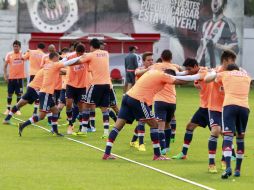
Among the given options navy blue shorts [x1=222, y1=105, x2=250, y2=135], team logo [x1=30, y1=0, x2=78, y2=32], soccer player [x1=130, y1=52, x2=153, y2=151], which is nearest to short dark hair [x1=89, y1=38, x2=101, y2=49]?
soccer player [x1=130, y1=52, x2=153, y2=151]

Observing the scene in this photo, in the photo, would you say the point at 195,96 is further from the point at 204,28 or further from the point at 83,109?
the point at 83,109

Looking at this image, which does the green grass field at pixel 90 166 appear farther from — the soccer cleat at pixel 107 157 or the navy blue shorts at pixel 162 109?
the navy blue shorts at pixel 162 109

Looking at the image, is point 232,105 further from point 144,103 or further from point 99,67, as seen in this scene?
point 99,67

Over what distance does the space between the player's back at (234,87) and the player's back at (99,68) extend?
668 cm

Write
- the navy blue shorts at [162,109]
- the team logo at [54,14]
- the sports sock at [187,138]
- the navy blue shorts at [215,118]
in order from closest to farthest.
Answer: the navy blue shorts at [215,118]
the sports sock at [187,138]
the navy blue shorts at [162,109]
the team logo at [54,14]

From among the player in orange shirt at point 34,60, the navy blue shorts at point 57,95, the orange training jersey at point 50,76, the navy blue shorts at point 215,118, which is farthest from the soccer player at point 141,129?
the player in orange shirt at point 34,60

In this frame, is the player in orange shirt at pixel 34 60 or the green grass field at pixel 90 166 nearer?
the green grass field at pixel 90 166

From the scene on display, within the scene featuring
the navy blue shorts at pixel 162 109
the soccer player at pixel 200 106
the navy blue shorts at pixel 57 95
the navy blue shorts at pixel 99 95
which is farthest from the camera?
the navy blue shorts at pixel 57 95

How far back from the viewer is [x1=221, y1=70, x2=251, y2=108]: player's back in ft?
46.4

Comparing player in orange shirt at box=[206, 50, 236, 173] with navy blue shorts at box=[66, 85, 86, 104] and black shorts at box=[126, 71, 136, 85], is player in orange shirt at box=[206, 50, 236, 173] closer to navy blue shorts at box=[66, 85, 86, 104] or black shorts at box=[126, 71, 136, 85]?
navy blue shorts at box=[66, 85, 86, 104]

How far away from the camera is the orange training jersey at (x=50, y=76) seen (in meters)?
20.9

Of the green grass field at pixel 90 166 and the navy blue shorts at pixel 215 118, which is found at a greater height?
the navy blue shorts at pixel 215 118

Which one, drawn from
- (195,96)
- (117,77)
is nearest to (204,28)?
(117,77)

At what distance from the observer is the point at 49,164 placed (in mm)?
15531
